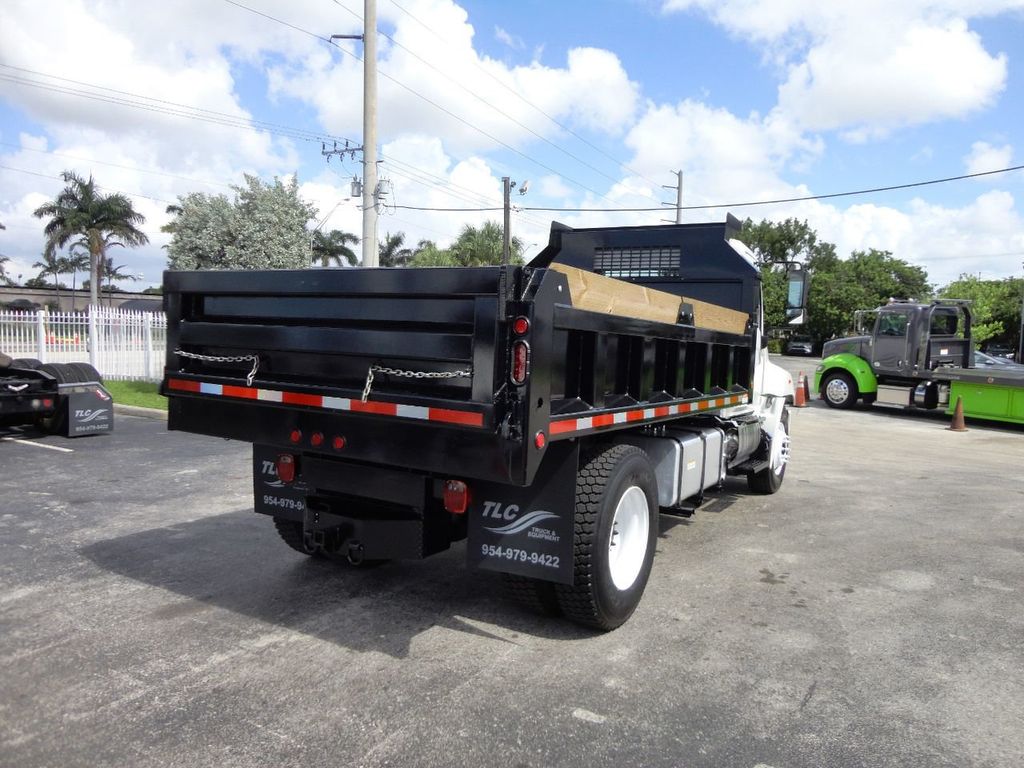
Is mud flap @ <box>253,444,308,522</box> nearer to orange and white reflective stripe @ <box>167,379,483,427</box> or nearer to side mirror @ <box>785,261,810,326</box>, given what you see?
orange and white reflective stripe @ <box>167,379,483,427</box>

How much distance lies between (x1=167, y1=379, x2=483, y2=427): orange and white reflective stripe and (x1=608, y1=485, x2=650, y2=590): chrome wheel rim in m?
1.25

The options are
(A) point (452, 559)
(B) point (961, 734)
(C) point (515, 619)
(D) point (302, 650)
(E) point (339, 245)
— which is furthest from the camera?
(E) point (339, 245)

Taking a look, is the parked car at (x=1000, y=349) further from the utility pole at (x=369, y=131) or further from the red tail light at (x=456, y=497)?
the red tail light at (x=456, y=497)

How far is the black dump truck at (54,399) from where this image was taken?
9953mm

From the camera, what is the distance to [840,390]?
19578mm

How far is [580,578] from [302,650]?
1.52m

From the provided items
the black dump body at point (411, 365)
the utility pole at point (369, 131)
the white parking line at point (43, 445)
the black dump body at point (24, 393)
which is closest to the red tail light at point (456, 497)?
the black dump body at point (411, 365)

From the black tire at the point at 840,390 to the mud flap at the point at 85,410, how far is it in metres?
16.7

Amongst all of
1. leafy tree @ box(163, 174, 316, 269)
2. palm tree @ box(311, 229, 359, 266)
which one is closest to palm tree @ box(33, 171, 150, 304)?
palm tree @ box(311, 229, 359, 266)

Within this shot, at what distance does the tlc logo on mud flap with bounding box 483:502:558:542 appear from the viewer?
395 cm

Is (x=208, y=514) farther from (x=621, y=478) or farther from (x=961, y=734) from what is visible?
(x=961, y=734)

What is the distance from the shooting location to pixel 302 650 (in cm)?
397

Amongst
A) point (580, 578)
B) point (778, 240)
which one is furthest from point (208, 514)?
point (778, 240)

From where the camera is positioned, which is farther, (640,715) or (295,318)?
(295,318)
